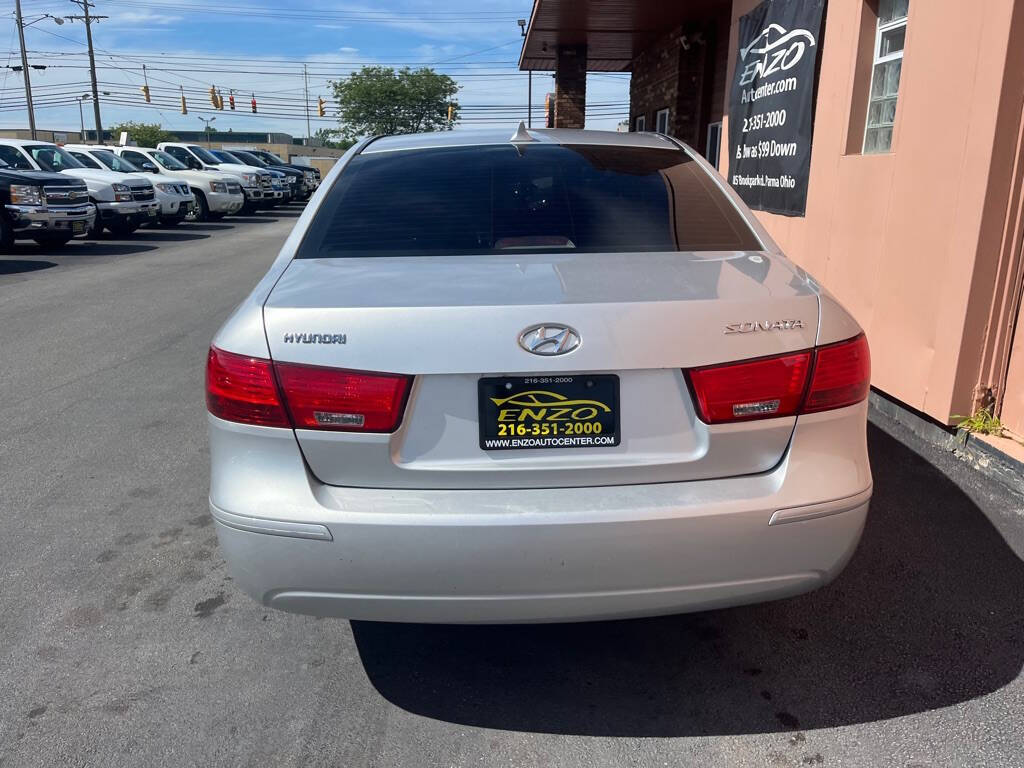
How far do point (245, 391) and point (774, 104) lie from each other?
21.8ft

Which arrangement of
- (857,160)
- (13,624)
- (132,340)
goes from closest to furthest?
(13,624) → (857,160) → (132,340)

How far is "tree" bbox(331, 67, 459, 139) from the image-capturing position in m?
79.2

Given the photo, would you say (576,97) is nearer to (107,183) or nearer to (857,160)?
(107,183)

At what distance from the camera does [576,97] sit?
61.1 ft

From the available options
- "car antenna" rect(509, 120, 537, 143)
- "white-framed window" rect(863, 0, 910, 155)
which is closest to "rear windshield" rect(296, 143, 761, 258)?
"car antenna" rect(509, 120, 537, 143)

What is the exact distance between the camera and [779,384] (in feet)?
7.66

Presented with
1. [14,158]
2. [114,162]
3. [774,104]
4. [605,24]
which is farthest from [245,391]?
[114,162]

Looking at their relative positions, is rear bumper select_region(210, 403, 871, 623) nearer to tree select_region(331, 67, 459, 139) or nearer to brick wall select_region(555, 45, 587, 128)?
brick wall select_region(555, 45, 587, 128)

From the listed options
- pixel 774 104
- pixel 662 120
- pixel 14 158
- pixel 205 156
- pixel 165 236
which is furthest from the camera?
pixel 205 156

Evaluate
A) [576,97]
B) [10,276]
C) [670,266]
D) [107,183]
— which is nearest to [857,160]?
[670,266]

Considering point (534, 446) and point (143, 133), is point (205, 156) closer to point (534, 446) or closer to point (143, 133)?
→ point (534, 446)

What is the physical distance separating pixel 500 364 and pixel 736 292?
0.72m

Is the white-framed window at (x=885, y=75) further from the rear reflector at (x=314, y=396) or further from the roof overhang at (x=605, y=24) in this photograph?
the roof overhang at (x=605, y=24)

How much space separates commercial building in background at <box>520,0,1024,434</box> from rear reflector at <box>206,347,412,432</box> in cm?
368
